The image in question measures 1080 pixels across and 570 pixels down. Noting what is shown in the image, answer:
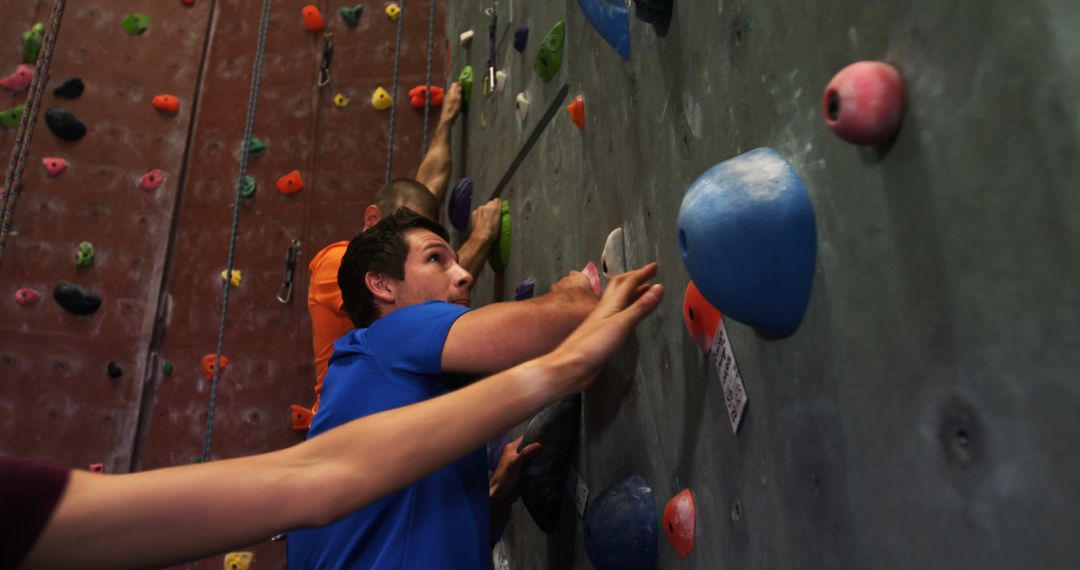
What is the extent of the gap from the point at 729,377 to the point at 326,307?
1637 millimetres

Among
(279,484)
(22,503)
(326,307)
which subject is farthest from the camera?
(326,307)

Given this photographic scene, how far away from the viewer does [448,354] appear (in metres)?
1.13

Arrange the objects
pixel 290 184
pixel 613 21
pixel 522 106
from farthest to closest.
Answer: pixel 290 184
pixel 522 106
pixel 613 21

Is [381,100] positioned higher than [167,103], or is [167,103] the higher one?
[167,103]

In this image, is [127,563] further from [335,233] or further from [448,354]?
[335,233]

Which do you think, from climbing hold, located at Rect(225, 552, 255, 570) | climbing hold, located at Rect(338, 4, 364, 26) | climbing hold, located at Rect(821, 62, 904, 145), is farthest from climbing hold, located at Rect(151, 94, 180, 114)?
climbing hold, located at Rect(821, 62, 904, 145)

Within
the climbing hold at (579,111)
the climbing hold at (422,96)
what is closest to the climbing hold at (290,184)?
the climbing hold at (422,96)

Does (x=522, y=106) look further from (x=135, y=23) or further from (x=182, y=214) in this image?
(x=135, y=23)

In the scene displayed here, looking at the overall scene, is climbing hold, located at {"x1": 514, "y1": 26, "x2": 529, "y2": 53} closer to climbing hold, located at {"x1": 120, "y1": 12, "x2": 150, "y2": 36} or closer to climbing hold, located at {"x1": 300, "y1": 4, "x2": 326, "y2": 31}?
climbing hold, located at {"x1": 300, "y1": 4, "x2": 326, "y2": 31}

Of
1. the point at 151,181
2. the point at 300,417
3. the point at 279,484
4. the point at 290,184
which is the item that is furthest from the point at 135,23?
the point at 279,484

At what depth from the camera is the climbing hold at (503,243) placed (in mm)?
2178

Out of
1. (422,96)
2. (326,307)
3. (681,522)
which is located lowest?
(681,522)

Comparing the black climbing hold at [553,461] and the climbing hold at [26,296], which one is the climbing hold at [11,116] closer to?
the climbing hold at [26,296]

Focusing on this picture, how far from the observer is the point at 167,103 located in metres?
3.30
